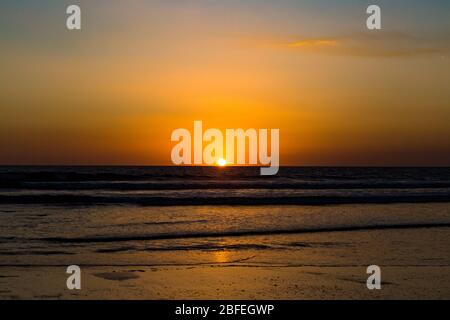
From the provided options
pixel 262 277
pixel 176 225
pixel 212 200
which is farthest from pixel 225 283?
pixel 212 200

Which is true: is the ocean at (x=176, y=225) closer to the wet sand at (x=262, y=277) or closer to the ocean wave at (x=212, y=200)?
the ocean wave at (x=212, y=200)

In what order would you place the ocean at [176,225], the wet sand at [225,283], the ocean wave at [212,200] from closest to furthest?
the wet sand at [225,283] < the ocean at [176,225] < the ocean wave at [212,200]

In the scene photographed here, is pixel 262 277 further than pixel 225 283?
Yes

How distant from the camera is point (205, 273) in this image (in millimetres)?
9305

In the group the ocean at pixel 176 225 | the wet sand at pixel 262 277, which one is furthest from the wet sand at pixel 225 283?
the ocean at pixel 176 225

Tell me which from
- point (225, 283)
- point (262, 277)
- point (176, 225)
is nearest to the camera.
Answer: point (225, 283)

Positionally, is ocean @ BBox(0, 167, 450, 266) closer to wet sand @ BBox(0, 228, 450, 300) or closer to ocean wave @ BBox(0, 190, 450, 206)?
ocean wave @ BBox(0, 190, 450, 206)

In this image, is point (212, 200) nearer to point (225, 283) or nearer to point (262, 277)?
point (262, 277)

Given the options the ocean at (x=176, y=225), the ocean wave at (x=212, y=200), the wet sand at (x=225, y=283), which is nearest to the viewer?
the wet sand at (x=225, y=283)

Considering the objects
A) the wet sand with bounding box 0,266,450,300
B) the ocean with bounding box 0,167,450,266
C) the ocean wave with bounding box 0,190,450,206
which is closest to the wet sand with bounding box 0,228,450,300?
the wet sand with bounding box 0,266,450,300

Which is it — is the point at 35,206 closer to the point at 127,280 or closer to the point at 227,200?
the point at 227,200

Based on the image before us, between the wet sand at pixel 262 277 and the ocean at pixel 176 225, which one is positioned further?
the ocean at pixel 176 225

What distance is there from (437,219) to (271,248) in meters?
9.10
